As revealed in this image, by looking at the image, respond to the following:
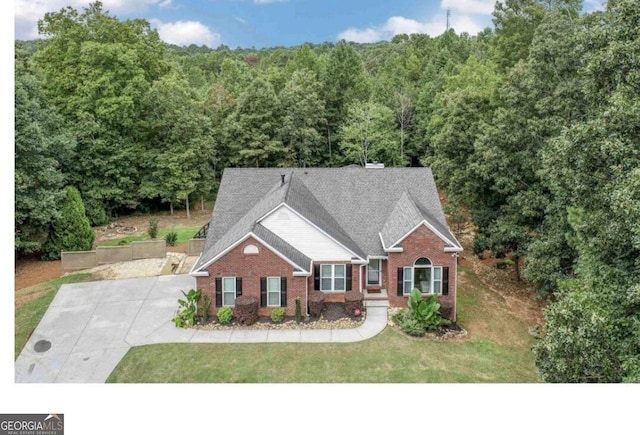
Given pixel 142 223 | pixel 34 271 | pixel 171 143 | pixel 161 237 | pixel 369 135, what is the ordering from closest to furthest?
pixel 34 271
pixel 161 237
pixel 142 223
pixel 171 143
pixel 369 135

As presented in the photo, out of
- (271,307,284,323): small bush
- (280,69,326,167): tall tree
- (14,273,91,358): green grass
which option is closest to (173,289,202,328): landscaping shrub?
(271,307,284,323): small bush

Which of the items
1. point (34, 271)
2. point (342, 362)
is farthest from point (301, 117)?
point (342, 362)

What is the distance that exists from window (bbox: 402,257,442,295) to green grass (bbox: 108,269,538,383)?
6.11ft

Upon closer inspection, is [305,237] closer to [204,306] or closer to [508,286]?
[204,306]

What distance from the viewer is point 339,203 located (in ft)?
57.0

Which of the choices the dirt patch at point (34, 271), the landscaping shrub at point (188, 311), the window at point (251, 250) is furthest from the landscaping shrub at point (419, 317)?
the dirt patch at point (34, 271)

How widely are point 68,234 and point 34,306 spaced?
564 cm

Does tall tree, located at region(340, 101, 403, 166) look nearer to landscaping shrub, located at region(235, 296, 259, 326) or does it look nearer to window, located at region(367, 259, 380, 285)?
window, located at region(367, 259, 380, 285)

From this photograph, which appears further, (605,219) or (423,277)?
(423,277)

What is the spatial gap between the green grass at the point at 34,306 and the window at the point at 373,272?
1002 centimetres

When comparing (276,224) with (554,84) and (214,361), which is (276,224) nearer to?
(214,361)

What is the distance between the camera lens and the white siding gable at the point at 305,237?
15.1m

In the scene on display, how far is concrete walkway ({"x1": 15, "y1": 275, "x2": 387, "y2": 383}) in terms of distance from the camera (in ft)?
38.9
